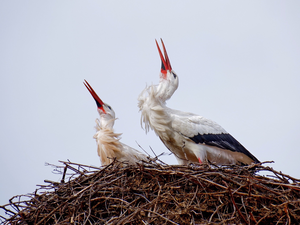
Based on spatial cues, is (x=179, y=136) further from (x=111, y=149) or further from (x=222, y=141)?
(x=111, y=149)

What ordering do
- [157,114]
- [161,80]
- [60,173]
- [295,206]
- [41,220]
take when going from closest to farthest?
1. [295,206]
2. [41,220]
3. [60,173]
4. [157,114]
5. [161,80]

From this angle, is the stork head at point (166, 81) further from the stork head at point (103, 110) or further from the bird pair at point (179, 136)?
the stork head at point (103, 110)

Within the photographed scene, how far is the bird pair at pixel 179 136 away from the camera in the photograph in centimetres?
420

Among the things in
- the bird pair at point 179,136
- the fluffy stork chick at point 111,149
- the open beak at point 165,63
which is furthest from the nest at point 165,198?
the open beak at point 165,63

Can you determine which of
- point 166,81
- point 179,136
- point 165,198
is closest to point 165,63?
point 166,81

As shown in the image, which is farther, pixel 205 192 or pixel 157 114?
pixel 157 114

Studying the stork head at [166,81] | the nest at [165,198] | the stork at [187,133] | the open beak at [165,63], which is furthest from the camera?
the open beak at [165,63]

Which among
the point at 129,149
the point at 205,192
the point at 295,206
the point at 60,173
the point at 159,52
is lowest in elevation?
the point at 295,206

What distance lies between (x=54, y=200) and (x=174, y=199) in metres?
0.97

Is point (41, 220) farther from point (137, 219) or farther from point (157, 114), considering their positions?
point (157, 114)

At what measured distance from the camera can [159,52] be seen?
4.85 meters

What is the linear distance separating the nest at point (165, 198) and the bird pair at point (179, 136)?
70cm

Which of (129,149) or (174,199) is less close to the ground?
(129,149)

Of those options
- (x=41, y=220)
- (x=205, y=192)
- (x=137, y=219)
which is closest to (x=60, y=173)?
(x=41, y=220)
